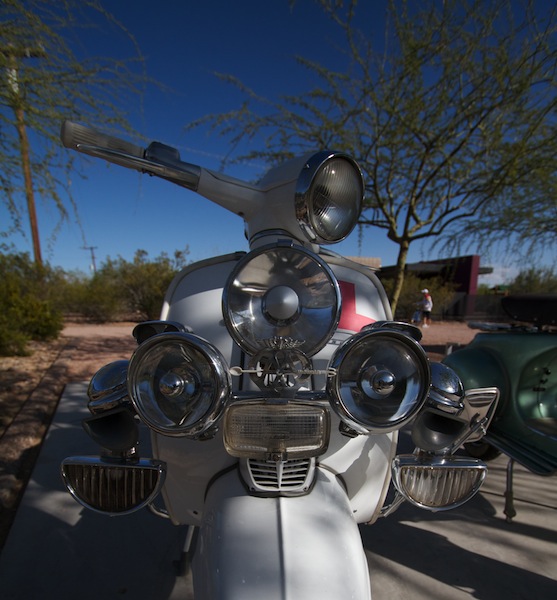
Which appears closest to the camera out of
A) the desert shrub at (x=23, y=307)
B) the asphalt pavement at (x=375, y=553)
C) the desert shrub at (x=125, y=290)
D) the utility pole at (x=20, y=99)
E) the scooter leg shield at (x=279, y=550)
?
the scooter leg shield at (x=279, y=550)

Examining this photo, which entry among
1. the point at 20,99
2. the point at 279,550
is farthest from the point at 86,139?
the point at 20,99

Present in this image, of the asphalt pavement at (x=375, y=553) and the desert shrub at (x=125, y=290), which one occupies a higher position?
the desert shrub at (x=125, y=290)

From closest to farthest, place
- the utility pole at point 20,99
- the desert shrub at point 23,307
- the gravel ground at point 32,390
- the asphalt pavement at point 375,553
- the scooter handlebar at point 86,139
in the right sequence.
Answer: the scooter handlebar at point 86,139
the asphalt pavement at point 375,553
the gravel ground at point 32,390
the utility pole at point 20,99
the desert shrub at point 23,307

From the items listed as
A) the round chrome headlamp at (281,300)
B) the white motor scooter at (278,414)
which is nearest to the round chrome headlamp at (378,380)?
the white motor scooter at (278,414)

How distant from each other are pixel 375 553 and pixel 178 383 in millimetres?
2027

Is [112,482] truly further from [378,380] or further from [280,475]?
[378,380]

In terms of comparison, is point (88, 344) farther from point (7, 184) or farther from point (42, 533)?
point (42, 533)

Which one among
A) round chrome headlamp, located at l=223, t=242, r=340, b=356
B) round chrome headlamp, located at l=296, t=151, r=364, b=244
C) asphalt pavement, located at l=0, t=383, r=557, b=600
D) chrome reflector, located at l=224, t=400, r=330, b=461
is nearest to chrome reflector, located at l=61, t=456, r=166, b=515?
chrome reflector, located at l=224, t=400, r=330, b=461

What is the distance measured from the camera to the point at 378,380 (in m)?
0.98

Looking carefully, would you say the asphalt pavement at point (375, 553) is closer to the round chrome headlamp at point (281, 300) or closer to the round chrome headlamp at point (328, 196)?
the round chrome headlamp at point (281, 300)

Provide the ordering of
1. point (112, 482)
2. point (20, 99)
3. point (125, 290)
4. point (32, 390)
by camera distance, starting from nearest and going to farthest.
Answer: point (112, 482) < point (20, 99) < point (32, 390) < point (125, 290)

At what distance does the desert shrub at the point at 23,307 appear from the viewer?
273 inches

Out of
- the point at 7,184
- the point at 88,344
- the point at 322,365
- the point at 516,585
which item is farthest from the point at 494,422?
the point at 88,344

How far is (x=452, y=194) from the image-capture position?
6.22m
